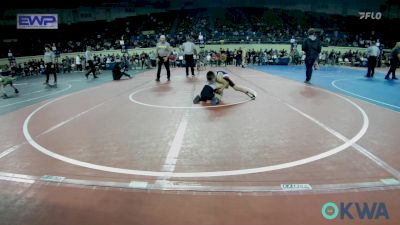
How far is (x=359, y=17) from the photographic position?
34.1 meters

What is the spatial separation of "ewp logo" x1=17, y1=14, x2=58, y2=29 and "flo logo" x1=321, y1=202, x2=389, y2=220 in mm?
30630

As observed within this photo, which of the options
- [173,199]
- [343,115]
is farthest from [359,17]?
[173,199]

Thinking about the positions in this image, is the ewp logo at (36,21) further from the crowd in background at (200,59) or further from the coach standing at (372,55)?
the coach standing at (372,55)

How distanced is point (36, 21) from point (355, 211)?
1238 inches

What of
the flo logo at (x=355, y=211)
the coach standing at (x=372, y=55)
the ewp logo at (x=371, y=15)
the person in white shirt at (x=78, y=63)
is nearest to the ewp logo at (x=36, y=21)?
the person in white shirt at (x=78, y=63)

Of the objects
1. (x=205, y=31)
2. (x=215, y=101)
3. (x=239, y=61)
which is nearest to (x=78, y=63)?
(x=239, y=61)

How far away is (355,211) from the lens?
3.23 metres

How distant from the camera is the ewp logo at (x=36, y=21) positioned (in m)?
27.7

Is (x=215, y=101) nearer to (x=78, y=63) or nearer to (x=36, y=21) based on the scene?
(x=78, y=63)

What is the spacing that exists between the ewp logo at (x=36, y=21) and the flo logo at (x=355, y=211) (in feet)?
100

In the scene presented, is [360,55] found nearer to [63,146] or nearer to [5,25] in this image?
[63,146]

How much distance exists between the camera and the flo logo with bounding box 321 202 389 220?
3.14 meters

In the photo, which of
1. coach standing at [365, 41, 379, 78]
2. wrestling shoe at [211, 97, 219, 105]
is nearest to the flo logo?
wrestling shoe at [211, 97, 219, 105]

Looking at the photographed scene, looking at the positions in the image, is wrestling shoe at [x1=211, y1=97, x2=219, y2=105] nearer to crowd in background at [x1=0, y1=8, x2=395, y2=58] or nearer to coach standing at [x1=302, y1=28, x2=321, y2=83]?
coach standing at [x1=302, y1=28, x2=321, y2=83]
